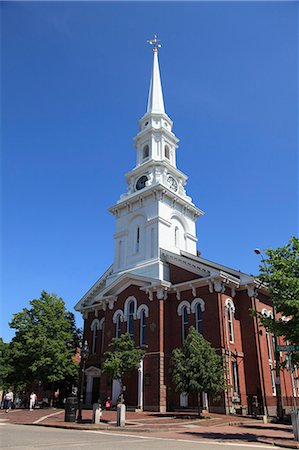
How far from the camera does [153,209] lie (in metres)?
37.0

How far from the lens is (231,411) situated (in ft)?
85.4

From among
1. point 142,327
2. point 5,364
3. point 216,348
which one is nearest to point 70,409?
point 216,348

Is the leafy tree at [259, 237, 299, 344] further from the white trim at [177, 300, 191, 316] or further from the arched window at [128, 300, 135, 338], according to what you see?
the arched window at [128, 300, 135, 338]

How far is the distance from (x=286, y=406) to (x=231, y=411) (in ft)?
20.3

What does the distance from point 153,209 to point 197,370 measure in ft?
56.2

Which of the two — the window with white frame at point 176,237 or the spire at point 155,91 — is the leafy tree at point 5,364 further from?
the spire at point 155,91

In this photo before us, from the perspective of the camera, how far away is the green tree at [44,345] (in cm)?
3434

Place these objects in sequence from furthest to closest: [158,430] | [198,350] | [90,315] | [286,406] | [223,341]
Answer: [90,315]
[286,406]
[223,341]
[198,350]
[158,430]

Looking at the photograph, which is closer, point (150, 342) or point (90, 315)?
point (150, 342)

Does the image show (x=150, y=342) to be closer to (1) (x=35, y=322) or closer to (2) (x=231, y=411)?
(2) (x=231, y=411)

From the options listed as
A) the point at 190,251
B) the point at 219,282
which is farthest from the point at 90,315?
the point at 219,282

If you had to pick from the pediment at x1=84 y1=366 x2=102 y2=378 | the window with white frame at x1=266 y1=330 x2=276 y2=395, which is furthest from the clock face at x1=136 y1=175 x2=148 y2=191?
the window with white frame at x1=266 y1=330 x2=276 y2=395

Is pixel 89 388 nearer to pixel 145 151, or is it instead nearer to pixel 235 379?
pixel 235 379

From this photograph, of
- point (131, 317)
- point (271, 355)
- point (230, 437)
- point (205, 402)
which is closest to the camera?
point (230, 437)
